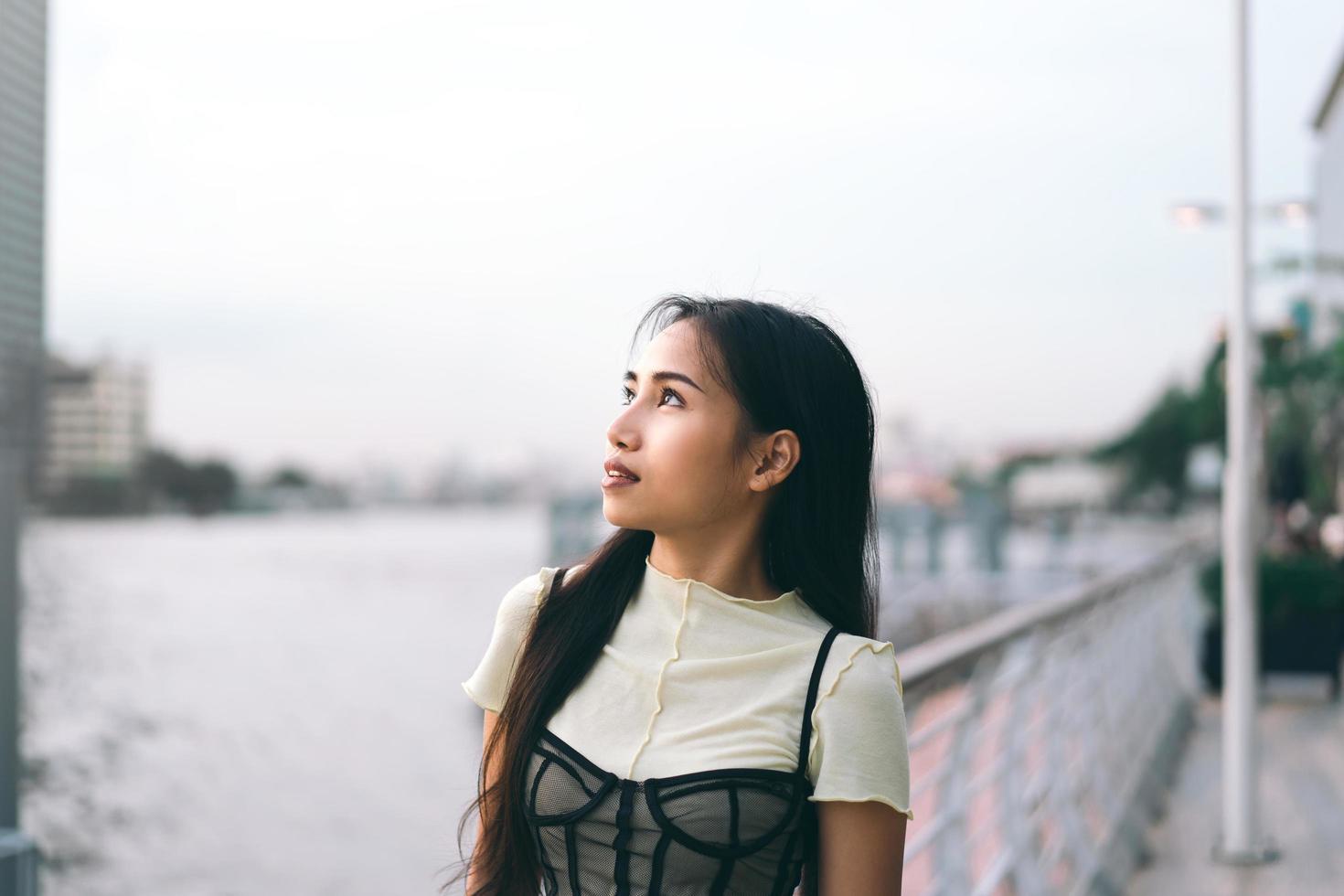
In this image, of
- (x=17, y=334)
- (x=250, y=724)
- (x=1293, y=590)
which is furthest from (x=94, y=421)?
(x=1293, y=590)

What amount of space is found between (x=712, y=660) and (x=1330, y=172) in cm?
3148

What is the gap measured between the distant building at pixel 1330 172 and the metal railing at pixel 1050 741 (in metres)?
20.8

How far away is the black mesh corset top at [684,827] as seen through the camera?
114 centimetres

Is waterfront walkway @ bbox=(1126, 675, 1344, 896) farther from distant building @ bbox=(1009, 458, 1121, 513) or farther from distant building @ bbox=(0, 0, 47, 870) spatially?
distant building @ bbox=(1009, 458, 1121, 513)

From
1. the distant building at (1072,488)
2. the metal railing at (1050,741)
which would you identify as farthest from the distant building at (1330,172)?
the distant building at (1072,488)

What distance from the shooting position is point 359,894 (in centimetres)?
2752

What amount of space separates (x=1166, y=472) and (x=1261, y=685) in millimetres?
52835

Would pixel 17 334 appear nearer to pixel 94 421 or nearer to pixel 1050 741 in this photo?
pixel 94 421

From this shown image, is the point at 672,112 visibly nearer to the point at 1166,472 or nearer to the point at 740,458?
the point at 740,458

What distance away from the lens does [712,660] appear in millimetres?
1204

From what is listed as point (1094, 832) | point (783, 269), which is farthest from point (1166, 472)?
point (783, 269)

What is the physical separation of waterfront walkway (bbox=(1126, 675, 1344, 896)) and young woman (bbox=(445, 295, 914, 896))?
3.75 metres

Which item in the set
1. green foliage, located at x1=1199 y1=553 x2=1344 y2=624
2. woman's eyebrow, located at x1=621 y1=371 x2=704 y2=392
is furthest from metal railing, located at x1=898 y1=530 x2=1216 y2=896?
green foliage, located at x1=1199 y1=553 x2=1344 y2=624

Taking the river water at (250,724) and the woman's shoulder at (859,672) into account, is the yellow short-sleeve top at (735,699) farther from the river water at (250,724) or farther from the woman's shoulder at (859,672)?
the river water at (250,724)
